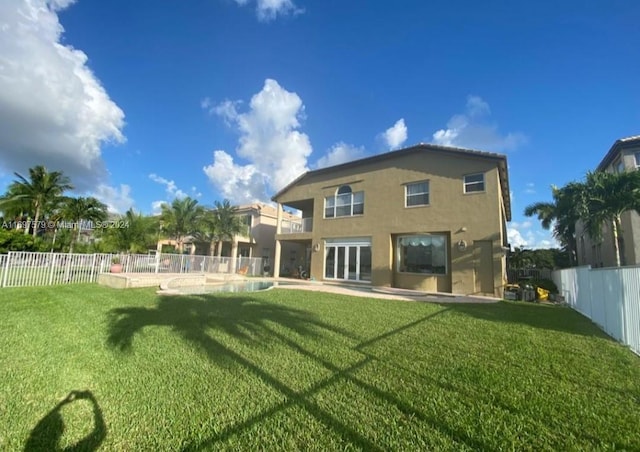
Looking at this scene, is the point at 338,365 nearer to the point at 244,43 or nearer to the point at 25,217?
the point at 244,43

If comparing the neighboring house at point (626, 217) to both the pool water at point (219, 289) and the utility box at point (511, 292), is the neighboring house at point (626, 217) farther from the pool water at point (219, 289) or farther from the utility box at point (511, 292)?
the pool water at point (219, 289)

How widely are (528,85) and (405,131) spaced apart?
1016 centimetres

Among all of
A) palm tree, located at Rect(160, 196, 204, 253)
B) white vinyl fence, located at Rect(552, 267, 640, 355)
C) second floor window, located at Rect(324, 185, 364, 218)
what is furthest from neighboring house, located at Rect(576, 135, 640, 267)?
palm tree, located at Rect(160, 196, 204, 253)

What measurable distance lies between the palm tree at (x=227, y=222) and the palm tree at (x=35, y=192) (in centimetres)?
1780

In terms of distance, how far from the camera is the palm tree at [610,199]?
522 inches

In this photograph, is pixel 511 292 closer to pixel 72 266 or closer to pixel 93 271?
pixel 93 271

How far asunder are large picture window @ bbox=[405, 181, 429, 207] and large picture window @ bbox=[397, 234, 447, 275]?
1993 mm

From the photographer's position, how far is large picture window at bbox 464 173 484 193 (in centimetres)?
1486

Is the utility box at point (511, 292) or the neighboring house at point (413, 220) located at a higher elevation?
the neighboring house at point (413, 220)

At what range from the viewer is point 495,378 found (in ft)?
13.4

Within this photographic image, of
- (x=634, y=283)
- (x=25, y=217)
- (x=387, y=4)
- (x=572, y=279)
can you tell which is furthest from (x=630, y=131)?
(x=25, y=217)

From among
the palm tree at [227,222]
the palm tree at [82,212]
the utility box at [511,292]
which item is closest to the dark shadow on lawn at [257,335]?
the utility box at [511,292]

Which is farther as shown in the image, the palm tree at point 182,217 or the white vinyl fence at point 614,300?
the palm tree at point 182,217

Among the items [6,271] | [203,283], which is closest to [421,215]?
[203,283]
